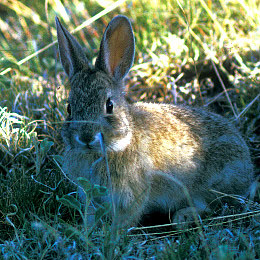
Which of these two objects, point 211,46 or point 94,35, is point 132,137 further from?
point 94,35

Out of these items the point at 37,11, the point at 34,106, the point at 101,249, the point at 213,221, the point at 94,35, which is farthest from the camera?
the point at 37,11

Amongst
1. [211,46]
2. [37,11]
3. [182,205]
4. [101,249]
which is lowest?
[182,205]

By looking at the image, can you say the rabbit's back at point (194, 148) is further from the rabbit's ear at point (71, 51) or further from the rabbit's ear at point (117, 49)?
the rabbit's ear at point (71, 51)

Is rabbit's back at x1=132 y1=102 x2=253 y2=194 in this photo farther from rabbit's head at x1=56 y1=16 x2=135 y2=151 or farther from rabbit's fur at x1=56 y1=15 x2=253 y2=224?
rabbit's head at x1=56 y1=16 x2=135 y2=151

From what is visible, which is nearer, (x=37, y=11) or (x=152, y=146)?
(x=152, y=146)

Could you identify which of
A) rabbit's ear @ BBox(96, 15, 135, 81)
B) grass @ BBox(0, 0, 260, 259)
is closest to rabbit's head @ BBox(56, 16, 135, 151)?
rabbit's ear @ BBox(96, 15, 135, 81)

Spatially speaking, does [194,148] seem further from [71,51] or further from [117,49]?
[71,51]

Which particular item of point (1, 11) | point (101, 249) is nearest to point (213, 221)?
point (101, 249)

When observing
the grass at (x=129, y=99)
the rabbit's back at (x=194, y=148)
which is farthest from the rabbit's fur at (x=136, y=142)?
the grass at (x=129, y=99)

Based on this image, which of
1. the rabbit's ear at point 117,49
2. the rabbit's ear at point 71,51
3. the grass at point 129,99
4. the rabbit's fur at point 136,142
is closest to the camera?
the grass at point 129,99
